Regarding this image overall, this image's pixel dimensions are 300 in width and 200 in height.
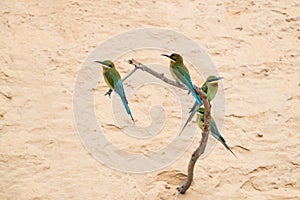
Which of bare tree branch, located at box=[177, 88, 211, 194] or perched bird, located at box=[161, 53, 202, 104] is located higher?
perched bird, located at box=[161, 53, 202, 104]

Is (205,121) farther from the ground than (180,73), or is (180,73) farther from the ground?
(180,73)

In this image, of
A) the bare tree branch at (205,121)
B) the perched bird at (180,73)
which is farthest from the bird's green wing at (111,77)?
the perched bird at (180,73)

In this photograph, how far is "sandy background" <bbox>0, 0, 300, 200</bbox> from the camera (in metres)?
2.56

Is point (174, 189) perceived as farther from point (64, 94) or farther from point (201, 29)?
point (201, 29)

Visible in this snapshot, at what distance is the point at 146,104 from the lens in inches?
120

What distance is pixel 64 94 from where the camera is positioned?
3041mm

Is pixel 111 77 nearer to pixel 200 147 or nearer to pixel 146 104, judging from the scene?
pixel 200 147

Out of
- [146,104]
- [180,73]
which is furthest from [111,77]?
[146,104]

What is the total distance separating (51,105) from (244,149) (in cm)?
96

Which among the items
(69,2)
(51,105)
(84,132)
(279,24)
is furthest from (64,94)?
(279,24)

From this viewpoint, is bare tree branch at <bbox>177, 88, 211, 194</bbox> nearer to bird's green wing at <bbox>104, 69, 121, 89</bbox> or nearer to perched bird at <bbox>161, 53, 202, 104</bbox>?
perched bird at <bbox>161, 53, 202, 104</bbox>

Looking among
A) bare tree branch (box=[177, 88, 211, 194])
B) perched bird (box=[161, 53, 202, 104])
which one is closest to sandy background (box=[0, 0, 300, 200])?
bare tree branch (box=[177, 88, 211, 194])

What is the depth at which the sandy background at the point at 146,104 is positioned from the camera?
256 cm

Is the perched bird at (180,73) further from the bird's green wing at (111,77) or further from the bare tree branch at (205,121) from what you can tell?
the bird's green wing at (111,77)
